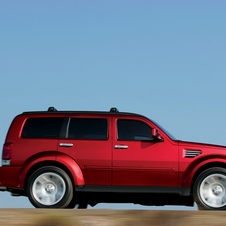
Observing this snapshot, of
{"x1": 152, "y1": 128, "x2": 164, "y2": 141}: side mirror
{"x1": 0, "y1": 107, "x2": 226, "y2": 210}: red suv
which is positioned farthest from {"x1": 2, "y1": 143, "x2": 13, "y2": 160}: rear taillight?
{"x1": 152, "y1": 128, "x2": 164, "y2": 141}: side mirror

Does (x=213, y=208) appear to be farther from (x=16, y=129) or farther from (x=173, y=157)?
(x=16, y=129)

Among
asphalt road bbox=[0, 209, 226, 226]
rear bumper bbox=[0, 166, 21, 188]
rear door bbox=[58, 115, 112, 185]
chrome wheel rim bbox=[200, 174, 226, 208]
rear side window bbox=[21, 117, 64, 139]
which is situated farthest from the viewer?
rear side window bbox=[21, 117, 64, 139]

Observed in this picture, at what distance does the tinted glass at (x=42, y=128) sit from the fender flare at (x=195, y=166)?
8.76ft

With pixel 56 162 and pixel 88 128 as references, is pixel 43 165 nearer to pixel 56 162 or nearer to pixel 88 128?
pixel 56 162

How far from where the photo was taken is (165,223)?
4.95 m

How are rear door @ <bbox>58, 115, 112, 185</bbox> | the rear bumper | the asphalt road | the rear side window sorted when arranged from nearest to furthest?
the asphalt road
rear door @ <bbox>58, 115, 112, 185</bbox>
the rear bumper
the rear side window

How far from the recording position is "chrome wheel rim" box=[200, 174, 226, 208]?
757 centimetres

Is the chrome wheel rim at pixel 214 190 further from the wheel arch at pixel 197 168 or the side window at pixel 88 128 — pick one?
the side window at pixel 88 128

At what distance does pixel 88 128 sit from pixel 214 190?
2.77 meters

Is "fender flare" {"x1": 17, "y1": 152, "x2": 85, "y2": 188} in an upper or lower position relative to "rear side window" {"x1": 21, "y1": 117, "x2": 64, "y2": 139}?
lower

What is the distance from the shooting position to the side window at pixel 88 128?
788cm

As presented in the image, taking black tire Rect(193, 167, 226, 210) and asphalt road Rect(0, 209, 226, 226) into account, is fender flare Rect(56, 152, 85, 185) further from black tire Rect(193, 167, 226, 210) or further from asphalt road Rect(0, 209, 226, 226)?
asphalt road Rect(0, 209, 226, 226)

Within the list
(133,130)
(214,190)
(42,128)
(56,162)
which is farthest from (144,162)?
(42,128)

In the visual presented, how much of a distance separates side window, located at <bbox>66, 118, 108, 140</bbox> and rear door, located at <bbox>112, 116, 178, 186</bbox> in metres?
0.31
